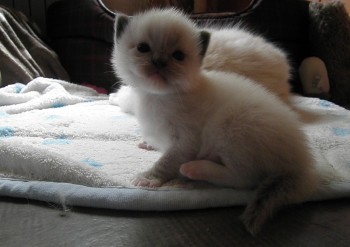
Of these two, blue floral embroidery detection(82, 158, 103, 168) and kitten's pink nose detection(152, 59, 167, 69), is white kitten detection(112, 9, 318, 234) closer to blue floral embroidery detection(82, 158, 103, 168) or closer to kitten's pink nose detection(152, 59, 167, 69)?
kitten's pink nose detection(152, 59, 167, 69)

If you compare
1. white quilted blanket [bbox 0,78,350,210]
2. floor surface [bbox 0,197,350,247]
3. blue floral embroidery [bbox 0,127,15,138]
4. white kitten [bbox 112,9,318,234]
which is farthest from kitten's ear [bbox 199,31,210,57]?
blue floral embroidery [bbox 0,127,15,138]

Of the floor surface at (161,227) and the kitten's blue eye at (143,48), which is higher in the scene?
the kitten's blue eye at (143,48)

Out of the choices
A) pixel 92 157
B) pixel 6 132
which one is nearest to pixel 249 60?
pixel 92 157

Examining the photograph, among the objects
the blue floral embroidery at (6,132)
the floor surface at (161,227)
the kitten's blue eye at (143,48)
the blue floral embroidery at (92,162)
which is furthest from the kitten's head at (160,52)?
the blue floral embroidery at (6,132)

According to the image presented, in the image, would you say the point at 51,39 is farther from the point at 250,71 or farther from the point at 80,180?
the point at 80,180

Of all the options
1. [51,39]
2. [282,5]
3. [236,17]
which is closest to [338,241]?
[236,17]

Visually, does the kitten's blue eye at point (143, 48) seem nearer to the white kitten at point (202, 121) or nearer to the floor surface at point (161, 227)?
the white kitten at point (202, 121)

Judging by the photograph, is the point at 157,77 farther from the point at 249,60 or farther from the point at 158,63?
the point at 249,60

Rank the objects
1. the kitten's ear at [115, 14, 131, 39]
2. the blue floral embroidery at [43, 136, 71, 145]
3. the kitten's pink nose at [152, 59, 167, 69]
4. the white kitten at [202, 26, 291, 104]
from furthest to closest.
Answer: the white kitten at [202, 26, 291, 104], the blue floral embroidery at [43, 136, 71, 145], the kitten's ear at [115, 14, 131, 39], the kitten's pink nose at [152, 59, 167, 69]
